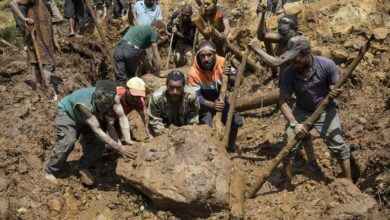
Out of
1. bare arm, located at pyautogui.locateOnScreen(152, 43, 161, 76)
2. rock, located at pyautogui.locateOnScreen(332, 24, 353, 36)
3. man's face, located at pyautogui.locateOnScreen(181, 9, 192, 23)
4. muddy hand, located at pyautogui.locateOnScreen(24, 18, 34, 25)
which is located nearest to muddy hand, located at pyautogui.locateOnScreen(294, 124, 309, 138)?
bare arm, located at pyautogui.locateOnScreen(152, 43, 161, 76)

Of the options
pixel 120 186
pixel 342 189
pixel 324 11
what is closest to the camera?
pixel 342 189

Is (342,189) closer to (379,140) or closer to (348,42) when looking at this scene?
(379,140)

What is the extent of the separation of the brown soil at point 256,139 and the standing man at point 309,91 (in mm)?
493

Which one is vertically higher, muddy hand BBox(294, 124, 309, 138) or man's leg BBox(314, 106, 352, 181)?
muddy hand BBox(294, 124, 309, 138)

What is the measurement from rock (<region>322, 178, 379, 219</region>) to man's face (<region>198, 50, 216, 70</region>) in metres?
2.18

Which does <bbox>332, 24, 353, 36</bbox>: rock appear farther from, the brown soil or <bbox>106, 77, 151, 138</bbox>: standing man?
<bbox>106, 77, 151, 138</bbox>: standing man

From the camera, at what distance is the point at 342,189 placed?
5270 millimetres

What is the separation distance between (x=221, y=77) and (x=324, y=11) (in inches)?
145

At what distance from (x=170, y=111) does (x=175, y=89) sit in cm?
46

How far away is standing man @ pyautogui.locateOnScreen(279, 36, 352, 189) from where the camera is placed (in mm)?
5234

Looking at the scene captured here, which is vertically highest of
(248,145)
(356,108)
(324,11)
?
(324,11)

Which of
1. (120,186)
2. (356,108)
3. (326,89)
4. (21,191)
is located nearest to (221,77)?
(326,89)

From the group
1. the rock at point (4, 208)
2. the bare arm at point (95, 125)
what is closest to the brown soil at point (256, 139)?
the rock at point (4, 208)

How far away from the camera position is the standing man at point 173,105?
5.70 meters
